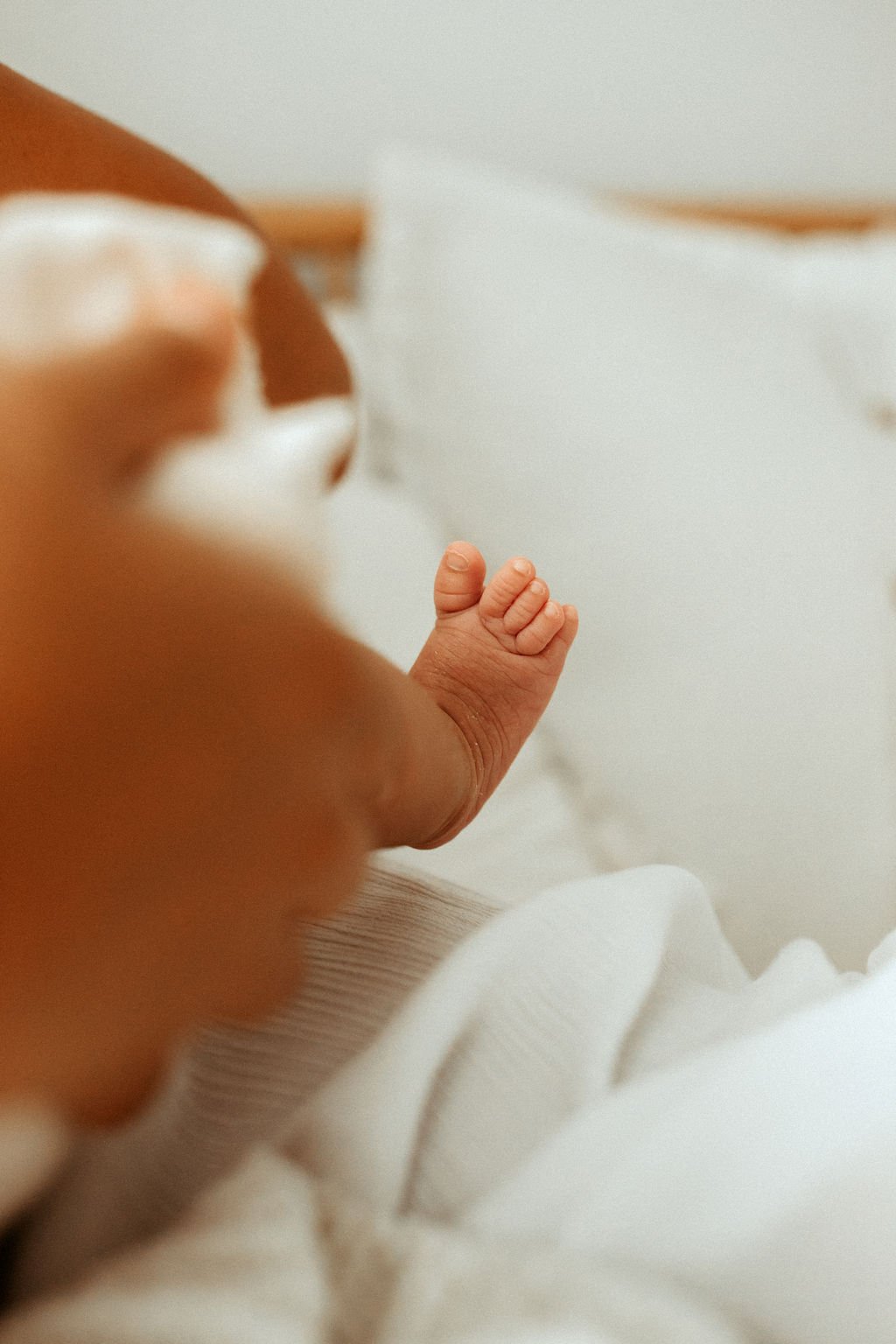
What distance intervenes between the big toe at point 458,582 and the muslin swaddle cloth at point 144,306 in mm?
76

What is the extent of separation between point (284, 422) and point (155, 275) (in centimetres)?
4

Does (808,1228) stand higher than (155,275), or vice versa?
(155,275)

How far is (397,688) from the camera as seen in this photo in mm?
237

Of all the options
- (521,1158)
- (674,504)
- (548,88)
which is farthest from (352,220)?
(521,1158)

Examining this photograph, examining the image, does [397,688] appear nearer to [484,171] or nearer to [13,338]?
[13,338]

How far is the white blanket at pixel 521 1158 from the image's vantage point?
231 millimetres

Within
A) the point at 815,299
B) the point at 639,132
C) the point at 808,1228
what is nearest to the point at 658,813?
the point at 808,1228

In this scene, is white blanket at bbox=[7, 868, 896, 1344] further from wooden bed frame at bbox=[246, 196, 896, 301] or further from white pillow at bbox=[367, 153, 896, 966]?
wooden bed frame at bbox=[246, 196, 896, 301]

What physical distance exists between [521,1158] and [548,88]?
98 centimetres

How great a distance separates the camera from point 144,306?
179 millimetres

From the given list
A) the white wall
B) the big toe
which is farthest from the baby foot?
the white wall

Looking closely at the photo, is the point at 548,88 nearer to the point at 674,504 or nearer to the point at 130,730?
the point at 674,504

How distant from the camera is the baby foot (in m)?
0.29

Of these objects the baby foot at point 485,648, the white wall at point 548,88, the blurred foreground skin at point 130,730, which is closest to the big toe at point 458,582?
the baby foot at point 485,648
